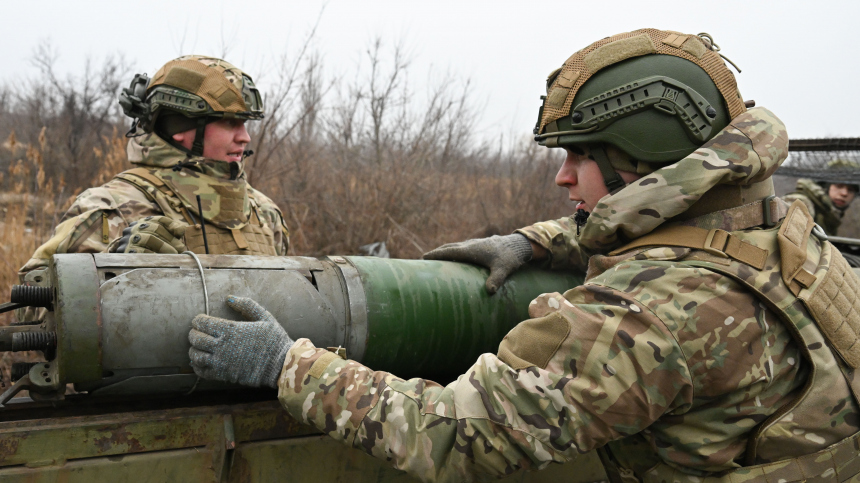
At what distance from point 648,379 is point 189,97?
2.72m

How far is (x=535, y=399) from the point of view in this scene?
157cm

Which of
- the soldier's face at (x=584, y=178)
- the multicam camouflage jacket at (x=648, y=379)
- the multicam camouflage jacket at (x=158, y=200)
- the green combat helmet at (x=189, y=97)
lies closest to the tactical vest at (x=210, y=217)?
the multicam camouflage jacket at (x=158, y=200)

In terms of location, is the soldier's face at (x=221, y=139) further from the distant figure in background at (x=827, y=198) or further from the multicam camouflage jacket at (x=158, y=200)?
the distant figure in background at (x=827, y=198)

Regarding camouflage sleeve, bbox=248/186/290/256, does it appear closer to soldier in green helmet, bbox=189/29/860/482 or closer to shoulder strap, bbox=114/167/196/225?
shoulder strap, bbox=114/167/196/225

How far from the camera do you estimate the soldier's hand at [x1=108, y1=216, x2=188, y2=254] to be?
7.54 feet

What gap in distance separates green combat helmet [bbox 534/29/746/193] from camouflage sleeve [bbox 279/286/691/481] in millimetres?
491

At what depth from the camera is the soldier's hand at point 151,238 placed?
2.30m

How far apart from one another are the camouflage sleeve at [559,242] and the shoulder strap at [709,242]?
836mm

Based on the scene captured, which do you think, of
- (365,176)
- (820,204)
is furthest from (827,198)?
(365,176)

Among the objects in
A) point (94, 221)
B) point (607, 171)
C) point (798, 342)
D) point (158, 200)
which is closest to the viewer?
point (798, 342)

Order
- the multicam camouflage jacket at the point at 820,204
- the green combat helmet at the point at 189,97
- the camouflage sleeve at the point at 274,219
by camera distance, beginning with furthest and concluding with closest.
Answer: the multicam camouflage jacket at the point at 820,204, the camouflage sleeve at the point at 274,219, the green combat helmet at the point at 189,97

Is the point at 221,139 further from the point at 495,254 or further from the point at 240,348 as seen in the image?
the point at 240,348

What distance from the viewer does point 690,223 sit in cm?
179

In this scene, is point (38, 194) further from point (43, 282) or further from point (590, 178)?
point (590, 178)
